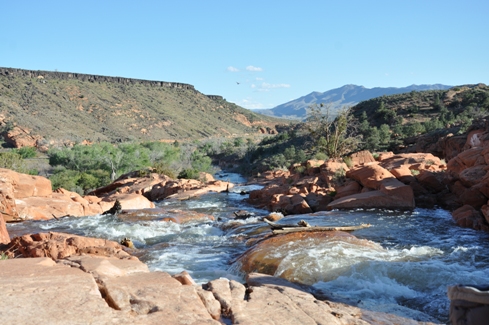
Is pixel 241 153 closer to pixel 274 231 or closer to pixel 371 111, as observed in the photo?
pixel 371 111

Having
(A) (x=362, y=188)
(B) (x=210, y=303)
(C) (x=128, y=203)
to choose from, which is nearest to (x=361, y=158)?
(A) (x=362, y=188)

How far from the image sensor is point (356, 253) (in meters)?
8.68

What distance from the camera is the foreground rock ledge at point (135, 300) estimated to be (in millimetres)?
3887

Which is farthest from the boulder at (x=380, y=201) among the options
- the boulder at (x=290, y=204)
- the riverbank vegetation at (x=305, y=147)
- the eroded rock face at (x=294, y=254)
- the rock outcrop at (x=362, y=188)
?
the riverbank vegetation at (x=305, y=147)

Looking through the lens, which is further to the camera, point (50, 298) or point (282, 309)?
point (282, 309)

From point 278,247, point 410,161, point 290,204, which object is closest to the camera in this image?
point 278,247

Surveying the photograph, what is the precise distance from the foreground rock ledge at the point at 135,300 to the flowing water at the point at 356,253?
1177mm

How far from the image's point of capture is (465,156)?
1577 cm

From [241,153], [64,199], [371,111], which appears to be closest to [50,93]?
[241,153]

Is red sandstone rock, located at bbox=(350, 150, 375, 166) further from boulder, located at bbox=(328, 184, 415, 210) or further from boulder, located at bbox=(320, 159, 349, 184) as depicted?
boulder, located at bbox=(328, 184, 415, 210)

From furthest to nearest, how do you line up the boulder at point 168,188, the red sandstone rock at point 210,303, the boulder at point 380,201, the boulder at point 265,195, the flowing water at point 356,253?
1. the boulder at point 168,188
2. the boulder at point 265,195
3. the boulder at point 380,201
4. the flowing water at point 356,253
5. the red sandstone rock at point 210,303

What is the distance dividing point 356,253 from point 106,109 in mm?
63895

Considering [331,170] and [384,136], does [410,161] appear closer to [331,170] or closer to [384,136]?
[331,170]

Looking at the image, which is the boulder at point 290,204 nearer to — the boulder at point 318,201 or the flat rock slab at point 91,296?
the boulder at point 318,201
